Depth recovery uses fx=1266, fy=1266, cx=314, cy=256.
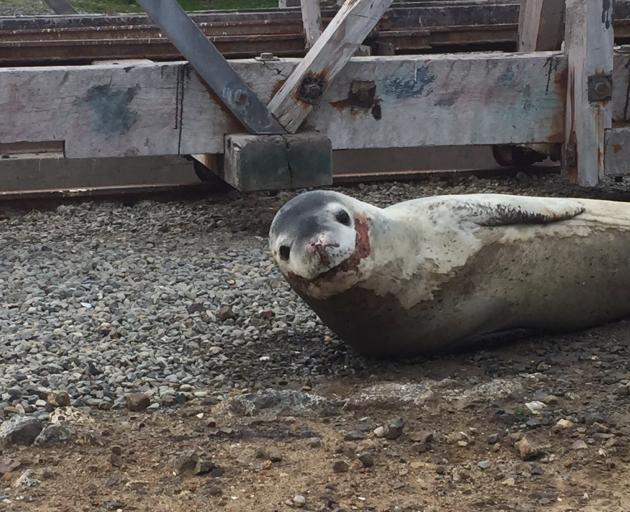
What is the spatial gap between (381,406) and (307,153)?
2.60 metres

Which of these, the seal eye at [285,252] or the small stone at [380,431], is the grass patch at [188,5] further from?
the small stone at [380,431]

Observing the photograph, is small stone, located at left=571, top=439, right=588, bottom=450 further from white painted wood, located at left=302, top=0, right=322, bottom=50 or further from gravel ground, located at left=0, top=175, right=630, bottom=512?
white painted wood, located at left=302, top=0, right=322, bottom=50

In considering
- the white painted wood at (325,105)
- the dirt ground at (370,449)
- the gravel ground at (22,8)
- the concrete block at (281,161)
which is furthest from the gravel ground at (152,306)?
the gravel ground at (22,8)

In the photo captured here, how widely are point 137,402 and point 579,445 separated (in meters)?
1.45

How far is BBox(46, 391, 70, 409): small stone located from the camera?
4.18 m

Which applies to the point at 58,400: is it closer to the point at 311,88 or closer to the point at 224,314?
the point at 224,314

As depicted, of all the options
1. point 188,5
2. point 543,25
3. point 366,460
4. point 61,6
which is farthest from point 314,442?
point 188,5

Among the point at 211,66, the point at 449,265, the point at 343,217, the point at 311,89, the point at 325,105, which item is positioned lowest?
the point at 449,265

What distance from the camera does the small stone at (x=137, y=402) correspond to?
4195mm

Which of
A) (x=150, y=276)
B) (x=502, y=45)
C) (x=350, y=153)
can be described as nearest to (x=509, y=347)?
(x=150, y=276)

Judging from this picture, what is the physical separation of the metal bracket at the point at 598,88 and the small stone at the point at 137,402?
3.44 meters

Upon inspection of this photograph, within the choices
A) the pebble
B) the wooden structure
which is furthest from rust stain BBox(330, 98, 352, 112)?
the pebble

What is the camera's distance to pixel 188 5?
18.6m

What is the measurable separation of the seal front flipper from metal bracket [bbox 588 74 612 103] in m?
1.99
